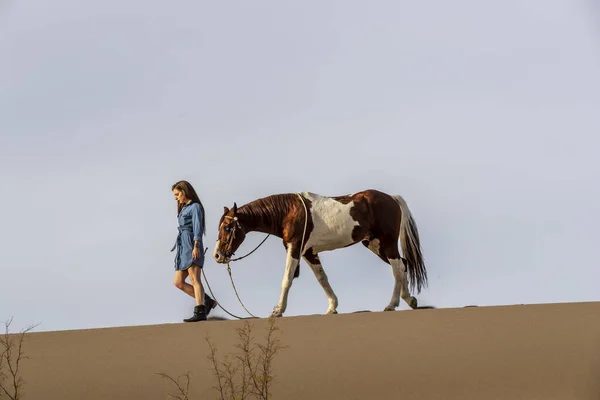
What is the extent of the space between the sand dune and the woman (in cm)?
48

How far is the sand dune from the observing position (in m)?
17.2

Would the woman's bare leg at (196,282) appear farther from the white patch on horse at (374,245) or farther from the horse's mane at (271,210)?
the white patch on horse at (374,245)

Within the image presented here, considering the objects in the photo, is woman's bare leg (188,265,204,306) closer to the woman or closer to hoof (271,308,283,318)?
the woman

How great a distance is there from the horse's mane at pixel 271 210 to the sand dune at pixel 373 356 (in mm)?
1444

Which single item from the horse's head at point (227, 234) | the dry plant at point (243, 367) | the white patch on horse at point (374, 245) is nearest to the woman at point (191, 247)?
the horse's head at point (227, 234)

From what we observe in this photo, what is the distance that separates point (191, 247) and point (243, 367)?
8.29 ft

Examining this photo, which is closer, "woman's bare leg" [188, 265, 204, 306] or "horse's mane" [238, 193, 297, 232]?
"woman's bare leg" [188, 265, 204, 306]

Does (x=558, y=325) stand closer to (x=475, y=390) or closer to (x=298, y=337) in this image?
(x=475, y=390)

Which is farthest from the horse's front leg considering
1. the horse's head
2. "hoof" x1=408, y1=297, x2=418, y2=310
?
"hoof" x1=408, y1=297, x2=418, y2=310

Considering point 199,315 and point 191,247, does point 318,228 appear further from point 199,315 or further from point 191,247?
point 199,315

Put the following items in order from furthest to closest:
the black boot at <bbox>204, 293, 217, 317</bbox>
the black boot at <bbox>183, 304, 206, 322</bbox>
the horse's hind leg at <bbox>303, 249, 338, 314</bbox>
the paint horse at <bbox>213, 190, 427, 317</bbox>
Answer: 1. the horse's hind leg at <bbox>303, 249, 338, 314</bbox>
2. the paint horse at <bbox>213, 190, 427, 317</bbox>
3. the black boot at <bbox>204, 293, 217, 317</bbox>
4. the black boot at <bbox>183, 304, 206, 322</bbox>

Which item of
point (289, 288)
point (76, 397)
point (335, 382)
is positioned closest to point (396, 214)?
point (289, 288)

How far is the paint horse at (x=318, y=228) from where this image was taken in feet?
63.5

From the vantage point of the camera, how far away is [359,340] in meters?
17.9
